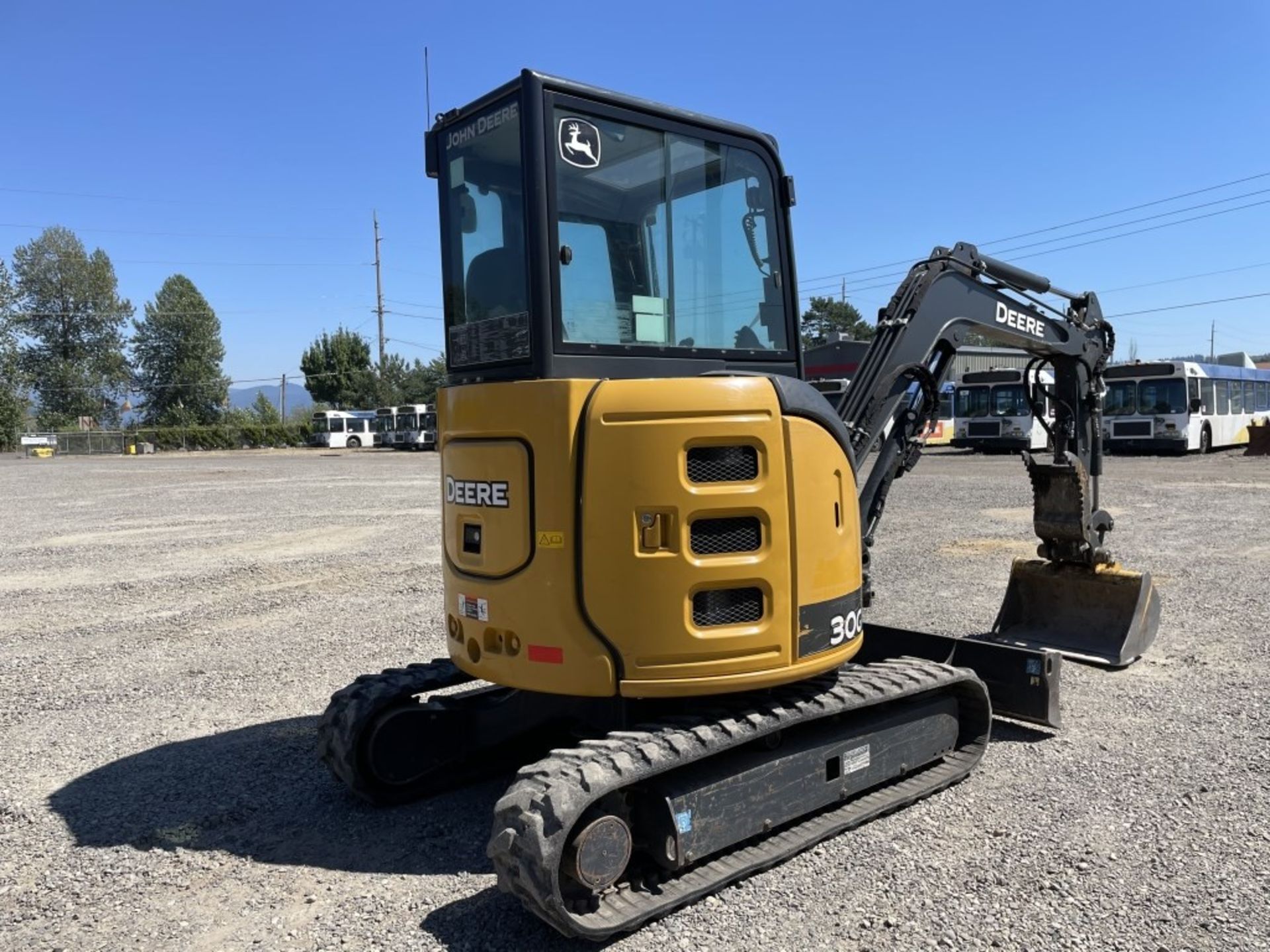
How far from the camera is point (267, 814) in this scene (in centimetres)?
476

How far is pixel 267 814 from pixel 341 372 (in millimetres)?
80426

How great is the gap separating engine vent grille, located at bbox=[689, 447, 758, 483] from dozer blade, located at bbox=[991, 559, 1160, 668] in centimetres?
413

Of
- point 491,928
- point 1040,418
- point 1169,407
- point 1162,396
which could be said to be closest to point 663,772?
point 491,928

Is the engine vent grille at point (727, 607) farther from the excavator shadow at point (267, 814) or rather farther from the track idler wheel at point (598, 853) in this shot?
the excavator shadow at point (267, 814)

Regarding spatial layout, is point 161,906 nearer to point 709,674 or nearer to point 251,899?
point 251,899

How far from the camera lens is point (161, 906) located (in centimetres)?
384

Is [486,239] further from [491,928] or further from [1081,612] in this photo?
[1081,612]

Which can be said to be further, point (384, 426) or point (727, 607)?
point (384, 426)

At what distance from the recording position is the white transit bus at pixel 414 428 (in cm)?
5888

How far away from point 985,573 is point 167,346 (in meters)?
82.2

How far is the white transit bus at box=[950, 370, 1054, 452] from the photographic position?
32.0 m

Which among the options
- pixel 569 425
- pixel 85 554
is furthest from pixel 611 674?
pixel 85 554

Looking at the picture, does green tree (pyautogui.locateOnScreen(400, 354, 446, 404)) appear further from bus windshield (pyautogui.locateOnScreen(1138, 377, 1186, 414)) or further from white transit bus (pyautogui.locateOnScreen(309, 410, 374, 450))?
bus windshield (pyautogui.locateOnScreen(1138, 377, 1186, 414))

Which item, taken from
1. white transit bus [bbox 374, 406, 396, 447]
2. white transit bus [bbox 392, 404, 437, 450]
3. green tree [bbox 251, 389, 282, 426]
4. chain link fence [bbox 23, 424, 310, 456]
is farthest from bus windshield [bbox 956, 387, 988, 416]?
green tree [bbox 251, 389, 282, 426]
